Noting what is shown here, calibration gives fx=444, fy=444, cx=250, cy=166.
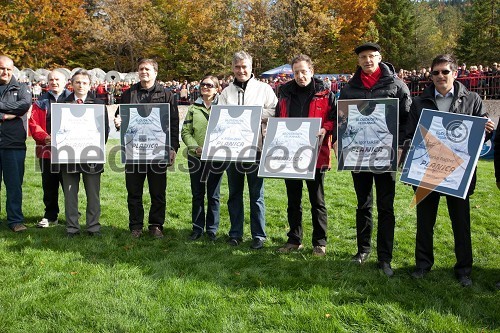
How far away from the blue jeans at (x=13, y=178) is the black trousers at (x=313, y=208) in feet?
12.2

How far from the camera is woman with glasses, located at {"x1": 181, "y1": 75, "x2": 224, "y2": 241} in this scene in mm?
5656

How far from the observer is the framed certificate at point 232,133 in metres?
5.18

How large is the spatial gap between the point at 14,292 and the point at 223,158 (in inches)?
99.0

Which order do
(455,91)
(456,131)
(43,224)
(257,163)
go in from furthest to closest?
1. (43,224)
2. (257,163)
3. (455,91)
4. (456,131)

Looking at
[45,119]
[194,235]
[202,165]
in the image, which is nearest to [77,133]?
[45,119]

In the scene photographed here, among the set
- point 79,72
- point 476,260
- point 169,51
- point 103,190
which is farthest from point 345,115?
point 169,51

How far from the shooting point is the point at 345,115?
4637mm

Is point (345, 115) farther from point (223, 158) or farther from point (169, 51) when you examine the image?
point (169, 51)

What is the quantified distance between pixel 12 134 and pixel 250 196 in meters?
3.32

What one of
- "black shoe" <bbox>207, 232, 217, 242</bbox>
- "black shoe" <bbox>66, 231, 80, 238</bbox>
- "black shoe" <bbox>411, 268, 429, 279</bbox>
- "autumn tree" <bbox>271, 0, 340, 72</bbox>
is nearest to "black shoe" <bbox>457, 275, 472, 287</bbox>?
"black shoe" <bbox>411, 268, 429, 279</bbox>

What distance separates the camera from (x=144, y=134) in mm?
5656

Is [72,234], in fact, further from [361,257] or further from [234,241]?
[361,257]

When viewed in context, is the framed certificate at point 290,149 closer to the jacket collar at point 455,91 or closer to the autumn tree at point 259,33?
the jacket collar at point 455,91

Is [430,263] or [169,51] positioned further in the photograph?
[169,51]
